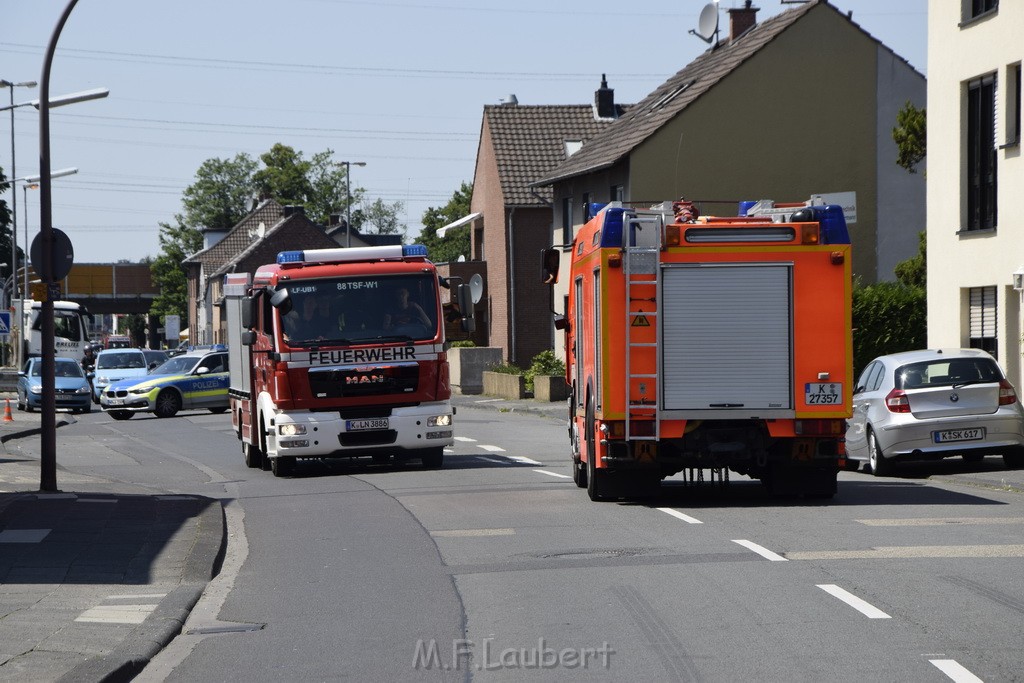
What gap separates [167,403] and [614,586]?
105 ft

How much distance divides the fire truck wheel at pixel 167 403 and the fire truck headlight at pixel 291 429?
2168 cm

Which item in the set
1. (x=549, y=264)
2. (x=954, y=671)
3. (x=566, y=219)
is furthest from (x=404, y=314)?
(x=566, y=219)

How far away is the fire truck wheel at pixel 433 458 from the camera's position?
19.9 metres

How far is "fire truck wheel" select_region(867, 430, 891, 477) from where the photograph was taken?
1803 cm

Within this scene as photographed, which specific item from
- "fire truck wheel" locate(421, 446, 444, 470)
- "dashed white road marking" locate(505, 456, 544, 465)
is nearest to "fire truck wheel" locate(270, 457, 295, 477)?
"fire truck wheel" locate(421, 446, 444, 470)

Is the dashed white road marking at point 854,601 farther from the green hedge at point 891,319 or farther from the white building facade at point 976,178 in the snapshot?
the green hedge at point 891,319

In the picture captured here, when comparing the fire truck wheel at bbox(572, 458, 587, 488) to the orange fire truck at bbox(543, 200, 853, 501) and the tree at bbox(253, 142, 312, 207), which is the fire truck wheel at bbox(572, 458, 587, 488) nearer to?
the orange fire truck at bbox(543, 200, 853, 501)

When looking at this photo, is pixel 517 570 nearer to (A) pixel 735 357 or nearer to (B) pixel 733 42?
(A) pixel 735 357

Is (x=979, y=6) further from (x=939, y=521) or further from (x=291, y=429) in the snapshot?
(x=939, y=521)

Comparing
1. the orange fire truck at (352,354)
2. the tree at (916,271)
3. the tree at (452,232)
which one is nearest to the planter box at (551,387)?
the tree at (916,271)

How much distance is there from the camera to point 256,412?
2080 cm

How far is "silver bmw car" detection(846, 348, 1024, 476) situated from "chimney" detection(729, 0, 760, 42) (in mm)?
32840

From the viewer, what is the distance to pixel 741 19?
49.5 meters

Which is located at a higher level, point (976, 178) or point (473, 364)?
point (976, 178)
